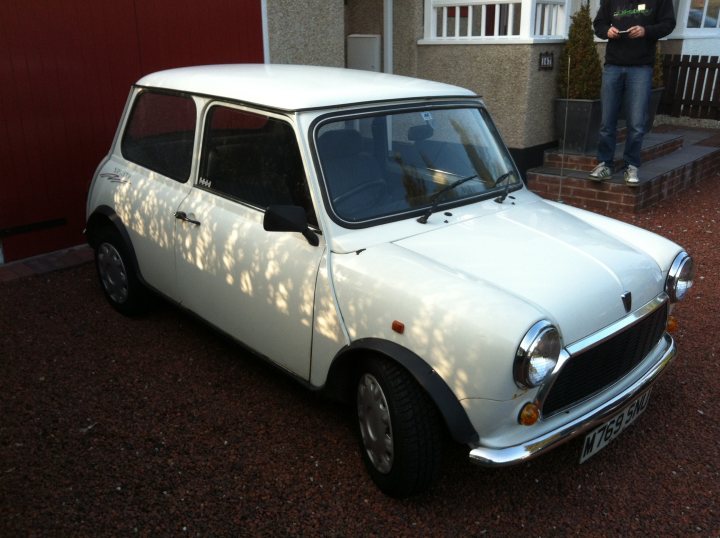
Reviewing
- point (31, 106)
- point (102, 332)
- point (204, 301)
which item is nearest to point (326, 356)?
point (204, 301)

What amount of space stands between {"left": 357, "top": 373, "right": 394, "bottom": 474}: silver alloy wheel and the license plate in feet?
2.88

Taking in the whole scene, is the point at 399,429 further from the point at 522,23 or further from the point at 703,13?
the point at 703,13

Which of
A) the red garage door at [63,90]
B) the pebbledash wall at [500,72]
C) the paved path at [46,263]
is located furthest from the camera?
the pebbledash wall at [500,72]

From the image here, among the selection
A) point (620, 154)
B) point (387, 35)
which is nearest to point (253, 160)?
point (620, 154)

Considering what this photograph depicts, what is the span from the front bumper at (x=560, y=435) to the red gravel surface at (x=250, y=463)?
46 cm

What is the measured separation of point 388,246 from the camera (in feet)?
10.1

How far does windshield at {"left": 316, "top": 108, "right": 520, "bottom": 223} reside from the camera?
3.22 m

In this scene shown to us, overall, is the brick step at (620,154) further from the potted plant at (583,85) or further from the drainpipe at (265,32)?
the drainpipe at (265,32)

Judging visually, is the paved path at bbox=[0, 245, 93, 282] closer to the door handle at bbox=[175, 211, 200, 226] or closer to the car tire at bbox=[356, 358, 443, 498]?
the door handle at bbox=[175, 211, 200, 226]

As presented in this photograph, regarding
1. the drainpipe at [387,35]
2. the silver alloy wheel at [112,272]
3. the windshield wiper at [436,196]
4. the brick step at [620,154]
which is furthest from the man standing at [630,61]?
the silver alloy wheel at [112,272]

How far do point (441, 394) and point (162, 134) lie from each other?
105 inches

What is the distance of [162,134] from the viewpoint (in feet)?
13.9

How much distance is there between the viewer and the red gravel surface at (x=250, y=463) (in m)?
2.87

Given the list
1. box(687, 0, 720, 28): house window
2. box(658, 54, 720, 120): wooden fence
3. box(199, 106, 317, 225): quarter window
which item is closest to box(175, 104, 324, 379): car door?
box(199, 106, 317, 225): quarter window
